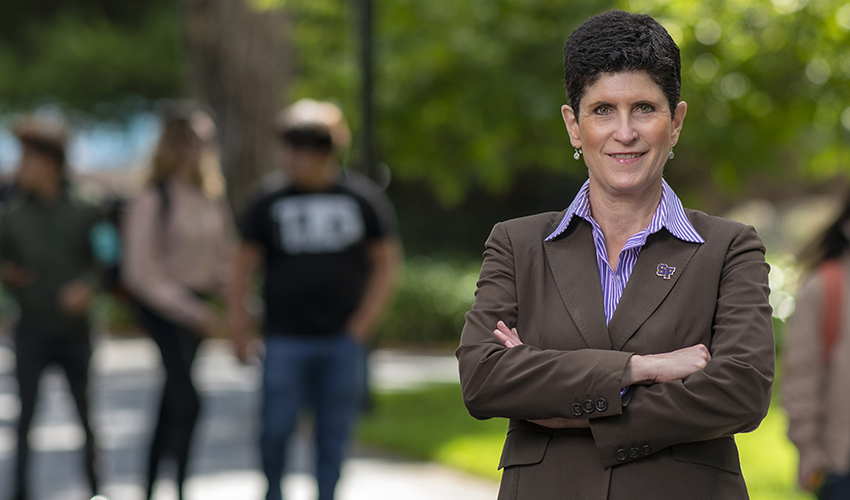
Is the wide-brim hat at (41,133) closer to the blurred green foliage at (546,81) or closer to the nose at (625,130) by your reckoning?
the blurred green foliage at (546,81)

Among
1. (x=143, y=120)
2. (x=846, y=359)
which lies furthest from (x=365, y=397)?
(x=143, y=120)

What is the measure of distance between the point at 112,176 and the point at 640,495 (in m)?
50.3

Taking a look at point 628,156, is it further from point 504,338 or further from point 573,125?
point 504,338

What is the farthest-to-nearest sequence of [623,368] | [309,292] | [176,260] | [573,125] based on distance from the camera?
1. [176,260]
2. [309,292]
3. [573,125]
4. [623,368]

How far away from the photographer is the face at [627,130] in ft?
7.73

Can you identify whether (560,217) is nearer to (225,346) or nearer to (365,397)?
(365,397)

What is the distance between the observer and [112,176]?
5031 cm

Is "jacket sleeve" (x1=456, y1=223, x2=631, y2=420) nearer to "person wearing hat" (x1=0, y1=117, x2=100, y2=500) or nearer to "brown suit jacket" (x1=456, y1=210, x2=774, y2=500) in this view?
"brown suit jacket" (x1=456, y1=210, x2=774, y2=500)

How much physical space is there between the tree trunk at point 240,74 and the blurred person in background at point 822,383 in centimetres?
1382

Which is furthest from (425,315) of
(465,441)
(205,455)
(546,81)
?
(205,455)

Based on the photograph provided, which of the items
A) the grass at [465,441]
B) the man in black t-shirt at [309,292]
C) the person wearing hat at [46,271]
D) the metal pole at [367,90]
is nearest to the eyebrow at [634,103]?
the man in black t-shirt at [309,292]

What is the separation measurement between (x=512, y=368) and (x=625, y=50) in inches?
27.7

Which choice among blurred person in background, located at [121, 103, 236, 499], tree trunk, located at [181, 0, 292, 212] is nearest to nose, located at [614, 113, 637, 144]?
blurred person in background, located at [121, 103, 236, 499]

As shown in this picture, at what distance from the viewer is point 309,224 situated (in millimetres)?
5520
